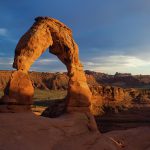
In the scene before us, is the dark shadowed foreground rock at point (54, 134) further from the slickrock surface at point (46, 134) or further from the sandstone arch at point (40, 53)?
the sandstone arch at point (40, 53)

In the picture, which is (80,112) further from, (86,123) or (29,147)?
(29,147)

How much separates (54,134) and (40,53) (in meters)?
4.11

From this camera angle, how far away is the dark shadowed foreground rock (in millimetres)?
11486

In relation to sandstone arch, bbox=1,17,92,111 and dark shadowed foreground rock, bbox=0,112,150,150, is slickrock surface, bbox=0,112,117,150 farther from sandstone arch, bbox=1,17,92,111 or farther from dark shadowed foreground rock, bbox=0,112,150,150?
sandstone arch, bbox=1,17,92,111

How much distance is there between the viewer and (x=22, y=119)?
12969 mm

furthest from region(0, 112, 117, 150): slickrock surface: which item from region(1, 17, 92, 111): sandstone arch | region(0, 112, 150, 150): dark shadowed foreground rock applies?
region(1, 17, 92, 111): sandstone arch

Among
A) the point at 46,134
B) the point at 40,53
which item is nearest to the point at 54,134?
the point at 46,134

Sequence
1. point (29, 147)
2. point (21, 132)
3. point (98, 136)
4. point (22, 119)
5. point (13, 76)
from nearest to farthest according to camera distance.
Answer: point (29, 147) < point (21, 132) < point (22, 119) < point (13, 76) < point (98, 136)

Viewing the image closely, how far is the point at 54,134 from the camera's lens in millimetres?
13148

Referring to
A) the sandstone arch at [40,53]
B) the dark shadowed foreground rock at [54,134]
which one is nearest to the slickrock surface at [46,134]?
the dark shadowed foreground rock at [54,134]

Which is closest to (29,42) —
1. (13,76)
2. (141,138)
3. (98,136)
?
(13,76)

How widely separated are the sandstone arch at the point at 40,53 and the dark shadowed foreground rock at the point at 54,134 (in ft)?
2.59

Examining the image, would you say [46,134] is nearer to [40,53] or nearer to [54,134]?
[54,134]

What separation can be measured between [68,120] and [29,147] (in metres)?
4.19
